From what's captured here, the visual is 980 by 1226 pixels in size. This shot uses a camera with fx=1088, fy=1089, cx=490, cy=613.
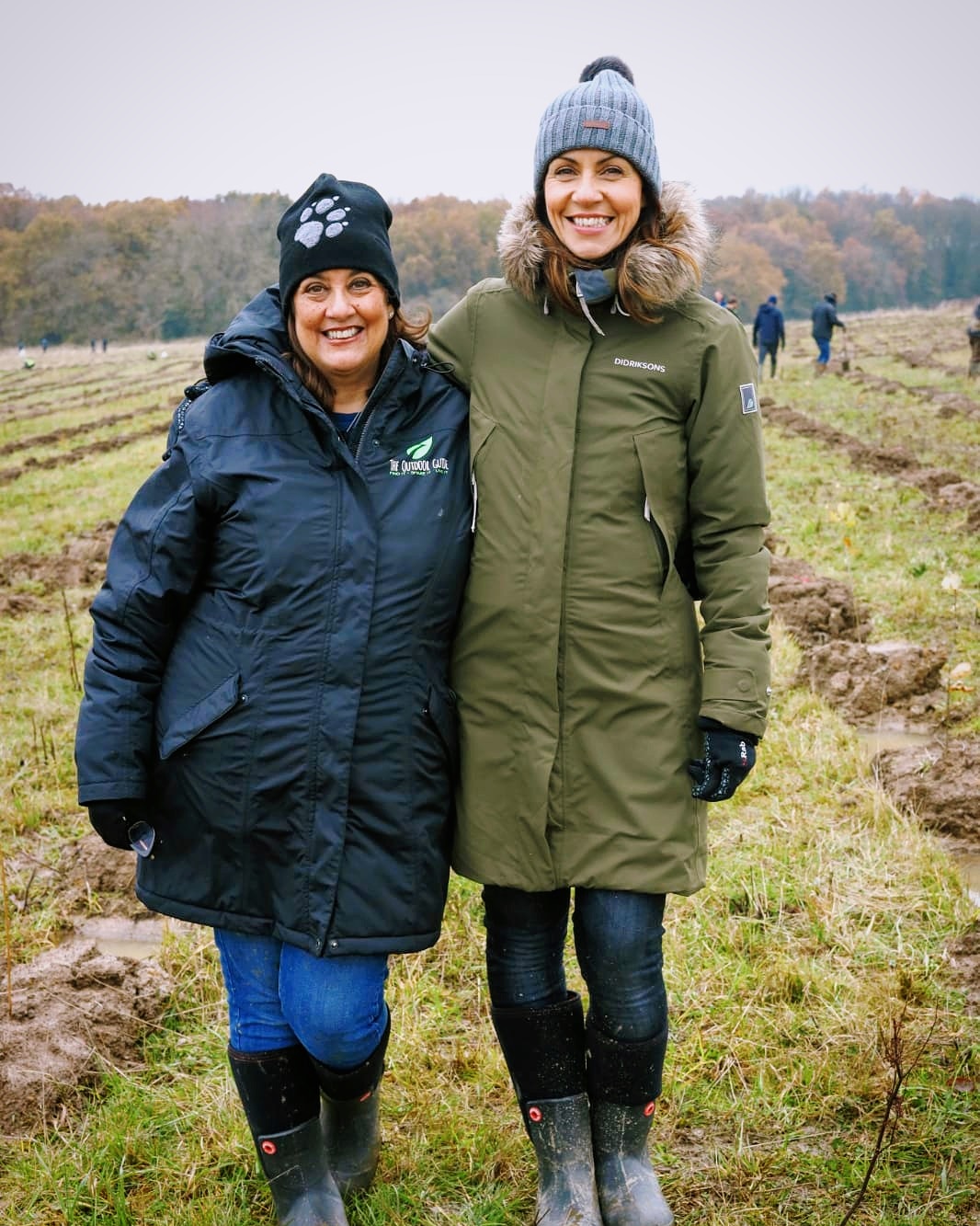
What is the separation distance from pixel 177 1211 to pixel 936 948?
2.07m

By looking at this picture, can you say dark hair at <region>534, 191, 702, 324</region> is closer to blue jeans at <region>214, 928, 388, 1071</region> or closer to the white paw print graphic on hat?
the white paw print graphic on hat

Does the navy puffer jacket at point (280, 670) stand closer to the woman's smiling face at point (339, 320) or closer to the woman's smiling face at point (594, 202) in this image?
the woman's smiling face at point (339, 320)

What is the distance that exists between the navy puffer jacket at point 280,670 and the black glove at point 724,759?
49cm

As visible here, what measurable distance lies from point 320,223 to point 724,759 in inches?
49.8

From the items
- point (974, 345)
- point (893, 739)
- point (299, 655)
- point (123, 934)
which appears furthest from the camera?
point (974, 345)

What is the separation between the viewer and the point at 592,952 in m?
2.12

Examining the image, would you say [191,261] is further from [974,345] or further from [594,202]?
[594,202]

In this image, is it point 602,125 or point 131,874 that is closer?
point 602,125

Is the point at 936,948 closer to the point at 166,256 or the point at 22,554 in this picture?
the point at 22,554

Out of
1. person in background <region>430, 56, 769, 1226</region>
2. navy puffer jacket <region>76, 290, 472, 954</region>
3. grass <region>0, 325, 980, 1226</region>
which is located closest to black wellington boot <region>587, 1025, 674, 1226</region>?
person in background <region>430, 56, 769, 1226</region>

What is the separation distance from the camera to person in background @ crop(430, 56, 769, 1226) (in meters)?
2.03

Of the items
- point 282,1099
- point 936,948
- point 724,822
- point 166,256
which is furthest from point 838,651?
point 166,256

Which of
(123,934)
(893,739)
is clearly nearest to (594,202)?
(123,934)

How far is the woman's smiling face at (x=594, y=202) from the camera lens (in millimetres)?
2092
